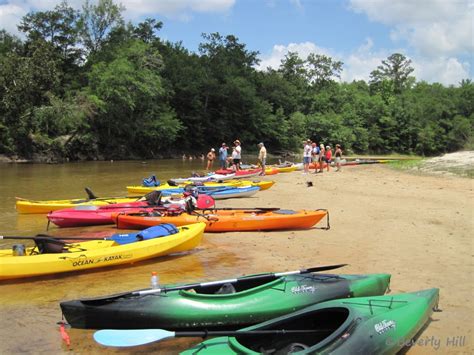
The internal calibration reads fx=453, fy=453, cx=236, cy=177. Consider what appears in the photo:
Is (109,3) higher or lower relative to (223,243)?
higher

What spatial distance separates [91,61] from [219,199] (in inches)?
1333

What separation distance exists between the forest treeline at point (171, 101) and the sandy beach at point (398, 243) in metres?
27.3

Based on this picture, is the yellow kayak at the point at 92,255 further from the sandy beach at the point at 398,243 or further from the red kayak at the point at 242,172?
the red kayak at the point at 242,172

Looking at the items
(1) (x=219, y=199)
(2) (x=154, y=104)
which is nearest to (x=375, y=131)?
(2) (x=154, y=104)

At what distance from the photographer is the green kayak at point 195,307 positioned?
4.96 metres

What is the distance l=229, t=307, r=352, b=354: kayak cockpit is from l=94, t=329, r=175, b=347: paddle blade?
0.79 metres

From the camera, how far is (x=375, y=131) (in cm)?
6100

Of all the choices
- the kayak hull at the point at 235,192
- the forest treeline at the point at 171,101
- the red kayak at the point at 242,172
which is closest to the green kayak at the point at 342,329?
the kayak hull at the point at 235,192

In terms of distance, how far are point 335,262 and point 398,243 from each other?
1718 millimetres

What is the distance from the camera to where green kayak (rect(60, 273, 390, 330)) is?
16.3ft

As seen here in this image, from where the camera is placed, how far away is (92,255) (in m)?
7.30

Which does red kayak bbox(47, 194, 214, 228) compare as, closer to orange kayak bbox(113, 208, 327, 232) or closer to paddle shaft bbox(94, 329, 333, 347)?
orange kayak bbox(113, 208, 327, 232)

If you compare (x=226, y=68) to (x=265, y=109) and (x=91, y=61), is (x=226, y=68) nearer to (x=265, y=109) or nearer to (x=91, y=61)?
(x=265, y=109)

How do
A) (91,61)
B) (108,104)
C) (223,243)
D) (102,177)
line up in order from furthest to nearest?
(91,61)
(108,104)
(102,177)
(223,243)
